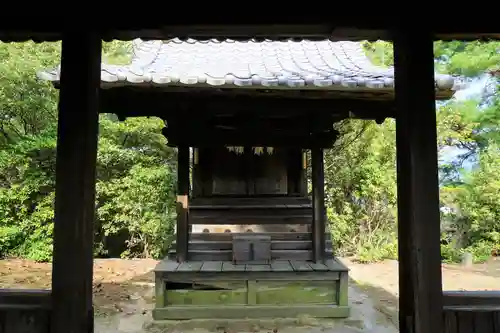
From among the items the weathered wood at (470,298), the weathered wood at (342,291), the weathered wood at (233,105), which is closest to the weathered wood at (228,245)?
the weathered wood at (342,291)

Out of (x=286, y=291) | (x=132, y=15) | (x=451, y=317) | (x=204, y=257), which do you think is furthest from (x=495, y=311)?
(x=204, y=257)

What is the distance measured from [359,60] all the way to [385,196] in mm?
5037

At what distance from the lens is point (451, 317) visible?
73.7 inches

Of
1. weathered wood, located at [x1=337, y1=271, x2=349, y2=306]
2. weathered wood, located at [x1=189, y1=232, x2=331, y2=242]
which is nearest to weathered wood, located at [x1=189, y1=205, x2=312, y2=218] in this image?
weathered wood, located at [x1=189, y1=232, x2=331, y2=242]

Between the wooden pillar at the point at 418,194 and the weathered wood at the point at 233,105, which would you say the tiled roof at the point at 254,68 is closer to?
the weathered wood at the point at 233,105

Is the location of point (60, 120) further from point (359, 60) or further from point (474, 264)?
point (474, 264)

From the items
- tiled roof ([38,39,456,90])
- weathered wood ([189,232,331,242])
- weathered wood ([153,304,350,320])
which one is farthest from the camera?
weathered wood ([189,232,331,242])

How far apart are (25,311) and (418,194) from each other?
1.91m

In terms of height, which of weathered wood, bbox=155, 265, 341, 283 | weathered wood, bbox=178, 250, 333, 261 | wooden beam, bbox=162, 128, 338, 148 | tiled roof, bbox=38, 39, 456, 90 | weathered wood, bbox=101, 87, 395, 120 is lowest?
weathered wood, bbox=155, 265, 341, 283

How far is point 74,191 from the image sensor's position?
1840 mm

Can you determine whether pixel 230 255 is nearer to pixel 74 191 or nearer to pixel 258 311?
pixel 258 311

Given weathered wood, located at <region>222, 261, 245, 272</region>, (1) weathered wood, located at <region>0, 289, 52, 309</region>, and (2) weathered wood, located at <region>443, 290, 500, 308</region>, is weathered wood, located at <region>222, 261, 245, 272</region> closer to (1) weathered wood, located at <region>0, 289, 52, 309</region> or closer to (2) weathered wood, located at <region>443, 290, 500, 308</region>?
(1) weathered wood, located at <region>0, 289, 52, 309</region>

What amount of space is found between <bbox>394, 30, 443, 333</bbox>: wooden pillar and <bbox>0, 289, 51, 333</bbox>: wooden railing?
169 cm

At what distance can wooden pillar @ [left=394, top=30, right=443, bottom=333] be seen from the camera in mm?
1816
